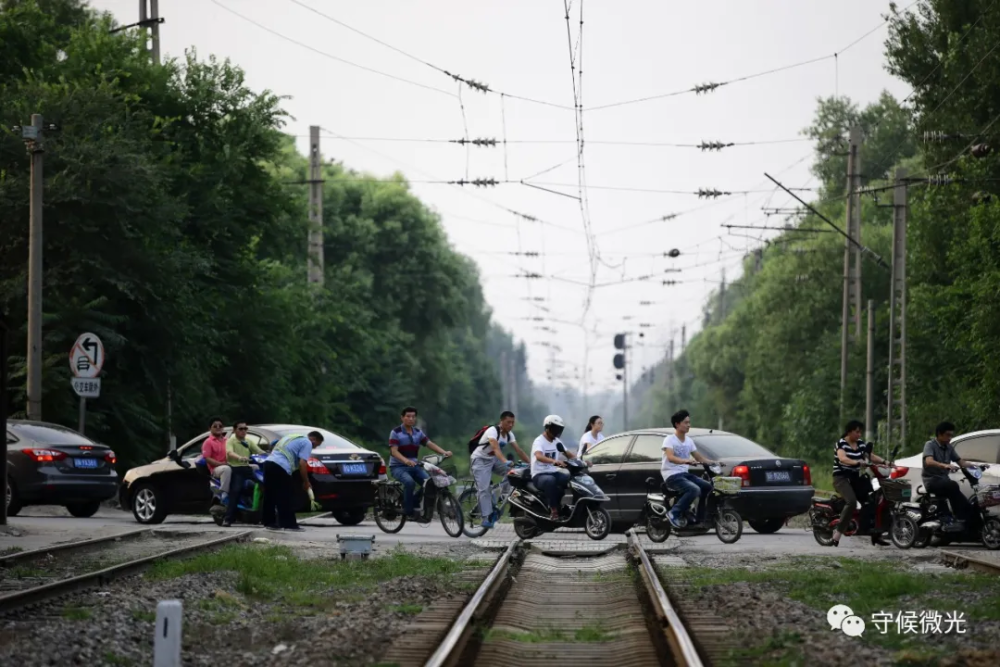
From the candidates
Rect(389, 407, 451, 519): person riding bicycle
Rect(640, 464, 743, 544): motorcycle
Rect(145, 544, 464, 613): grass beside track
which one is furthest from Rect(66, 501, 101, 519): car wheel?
Rect(640, 464, 743, 544): motorcycle

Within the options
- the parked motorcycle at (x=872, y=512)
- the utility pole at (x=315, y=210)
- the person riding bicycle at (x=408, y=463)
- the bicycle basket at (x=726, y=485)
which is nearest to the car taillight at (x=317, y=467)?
the person riding bicycle at (x=408, y=463)

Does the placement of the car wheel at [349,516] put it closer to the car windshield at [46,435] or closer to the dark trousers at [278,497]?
the dark trousers at [278,497]

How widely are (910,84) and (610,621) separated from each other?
4403cm

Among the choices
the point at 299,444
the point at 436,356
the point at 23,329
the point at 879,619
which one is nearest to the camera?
the point at 879,619

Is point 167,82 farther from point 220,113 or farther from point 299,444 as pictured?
point 299,444

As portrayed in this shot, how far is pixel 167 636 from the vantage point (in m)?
9.09

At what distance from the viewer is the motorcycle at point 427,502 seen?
23453 mm

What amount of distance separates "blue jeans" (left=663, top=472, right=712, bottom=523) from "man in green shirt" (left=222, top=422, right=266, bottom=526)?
21.9 feet

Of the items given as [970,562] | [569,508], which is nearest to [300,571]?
[569,508]

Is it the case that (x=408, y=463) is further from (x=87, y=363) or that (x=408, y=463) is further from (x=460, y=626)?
(x=460, y=626)

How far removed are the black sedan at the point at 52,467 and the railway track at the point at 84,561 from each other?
3.27 metres

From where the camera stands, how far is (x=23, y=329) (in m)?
33.0

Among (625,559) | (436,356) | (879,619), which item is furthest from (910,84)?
(879,619)

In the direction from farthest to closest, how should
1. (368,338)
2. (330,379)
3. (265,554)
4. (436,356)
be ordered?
(436,356), (368,338), (330,379), (265,554)
